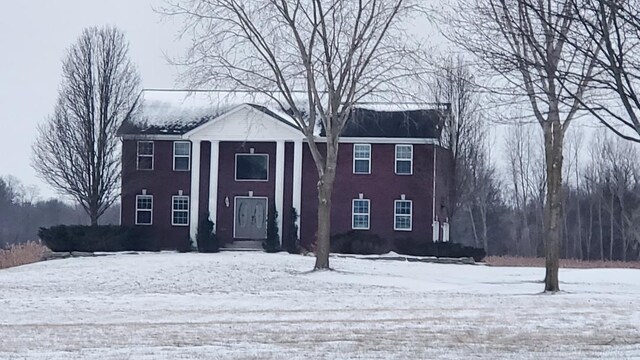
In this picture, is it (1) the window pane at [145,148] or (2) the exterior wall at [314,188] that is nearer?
(2) the exterior wall at [314,188]

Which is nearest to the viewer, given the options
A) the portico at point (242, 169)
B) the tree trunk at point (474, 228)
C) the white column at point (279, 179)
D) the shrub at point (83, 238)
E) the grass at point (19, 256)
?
the grass at point (19, 256)

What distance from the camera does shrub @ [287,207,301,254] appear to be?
145 feet

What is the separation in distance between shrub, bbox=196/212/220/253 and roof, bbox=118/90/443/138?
15.3ft

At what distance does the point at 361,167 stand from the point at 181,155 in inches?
317

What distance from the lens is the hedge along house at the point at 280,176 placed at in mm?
44938

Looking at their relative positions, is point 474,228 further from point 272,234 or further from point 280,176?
point 272,234

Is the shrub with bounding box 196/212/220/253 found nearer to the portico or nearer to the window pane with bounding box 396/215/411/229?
the portico

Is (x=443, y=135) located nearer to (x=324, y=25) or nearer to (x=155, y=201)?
(x=155, y=201)

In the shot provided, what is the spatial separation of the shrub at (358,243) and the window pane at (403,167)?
3.71m

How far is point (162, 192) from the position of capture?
152ft

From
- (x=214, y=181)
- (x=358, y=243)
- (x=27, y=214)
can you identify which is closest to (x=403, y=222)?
(x=358, y=243)

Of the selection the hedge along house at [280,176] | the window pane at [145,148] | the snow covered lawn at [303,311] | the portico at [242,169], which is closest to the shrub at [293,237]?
the hedge along house at [280,176]

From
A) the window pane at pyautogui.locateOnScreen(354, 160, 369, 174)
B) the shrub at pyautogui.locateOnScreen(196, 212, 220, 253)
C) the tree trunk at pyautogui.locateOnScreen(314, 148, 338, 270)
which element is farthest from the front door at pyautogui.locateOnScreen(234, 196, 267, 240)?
the tree trunk at pyautogui.locateOnScreen(314, 148, 338, 270)

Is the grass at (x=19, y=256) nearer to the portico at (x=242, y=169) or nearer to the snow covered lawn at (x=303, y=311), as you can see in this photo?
the snow covered lawn at (x=303, y=311)
